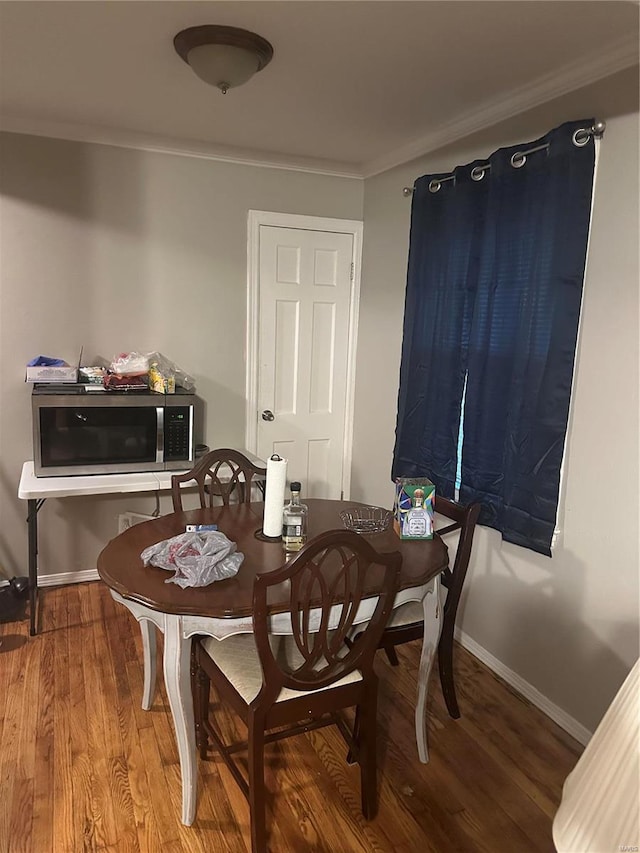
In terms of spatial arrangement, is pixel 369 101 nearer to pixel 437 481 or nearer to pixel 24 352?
pixel 437 481

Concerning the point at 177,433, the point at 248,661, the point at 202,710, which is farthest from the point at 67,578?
the point at 248,661

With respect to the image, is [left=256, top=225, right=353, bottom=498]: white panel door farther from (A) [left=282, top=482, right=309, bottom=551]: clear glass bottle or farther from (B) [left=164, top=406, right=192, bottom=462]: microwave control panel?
(A) [left=282, top=482, right=309, bottom=551]: clear glass bottle

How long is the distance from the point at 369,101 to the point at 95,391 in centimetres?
177

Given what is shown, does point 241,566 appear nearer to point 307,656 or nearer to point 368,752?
point 307,656

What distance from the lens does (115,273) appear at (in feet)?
10.7

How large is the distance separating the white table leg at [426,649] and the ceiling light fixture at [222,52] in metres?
1.84

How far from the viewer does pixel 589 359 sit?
7.34 feet

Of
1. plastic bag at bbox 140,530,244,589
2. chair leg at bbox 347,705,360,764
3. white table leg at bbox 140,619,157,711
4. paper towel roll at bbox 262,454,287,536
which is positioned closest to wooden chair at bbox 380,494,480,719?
chair leg at bbox 347,705,360,764

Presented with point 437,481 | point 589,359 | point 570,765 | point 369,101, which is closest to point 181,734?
point 570,765

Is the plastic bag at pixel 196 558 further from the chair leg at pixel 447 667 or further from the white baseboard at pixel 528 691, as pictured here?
the white baseboard at pixel 528 691

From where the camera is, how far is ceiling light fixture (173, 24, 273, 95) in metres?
2.00

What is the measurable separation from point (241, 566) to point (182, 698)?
403 mm

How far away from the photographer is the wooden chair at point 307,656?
5.38 feet

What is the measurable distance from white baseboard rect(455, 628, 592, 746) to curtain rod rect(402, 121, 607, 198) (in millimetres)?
2074
